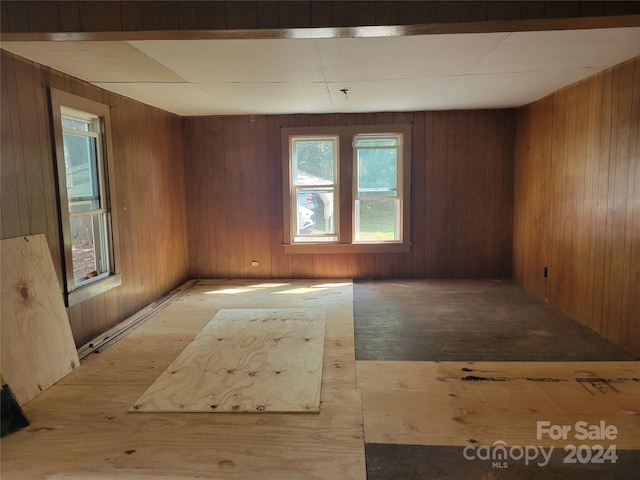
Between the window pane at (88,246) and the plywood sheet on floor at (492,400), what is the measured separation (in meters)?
2.64

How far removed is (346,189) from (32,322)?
405cm

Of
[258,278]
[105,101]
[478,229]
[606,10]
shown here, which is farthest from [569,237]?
[105,101]

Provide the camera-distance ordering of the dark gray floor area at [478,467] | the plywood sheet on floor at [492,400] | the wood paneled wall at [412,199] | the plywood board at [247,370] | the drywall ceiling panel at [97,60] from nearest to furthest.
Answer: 1. the dark gray floor area at [478,467]
2. the plywood sheet on floor at [492,400]
3. the plywood board at [247,370]
4. the drywall ceiling panel at [97,60]
5. the wood paneled wall at [412,199]

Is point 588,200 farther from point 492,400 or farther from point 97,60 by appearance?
point 97,60

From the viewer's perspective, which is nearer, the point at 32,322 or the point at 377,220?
the point at 32,322

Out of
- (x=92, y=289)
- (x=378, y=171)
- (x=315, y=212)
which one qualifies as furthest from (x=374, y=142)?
(x=92, y=289)

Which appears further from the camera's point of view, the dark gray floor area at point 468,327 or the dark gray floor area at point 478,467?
the dark gray floor area at point 468,327

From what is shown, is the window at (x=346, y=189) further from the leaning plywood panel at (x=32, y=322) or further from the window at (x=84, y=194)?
the leaning plywood panel at (x=32, y=322)

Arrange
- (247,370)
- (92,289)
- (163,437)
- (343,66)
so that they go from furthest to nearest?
(92,289), (343,66), (247,370), (163,437)

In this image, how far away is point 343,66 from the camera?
11.4 feet

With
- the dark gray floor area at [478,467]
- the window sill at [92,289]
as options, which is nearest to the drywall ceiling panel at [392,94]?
the window sill at [92,289]

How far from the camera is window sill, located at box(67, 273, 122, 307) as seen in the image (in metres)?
3.44

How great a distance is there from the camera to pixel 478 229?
5.86m

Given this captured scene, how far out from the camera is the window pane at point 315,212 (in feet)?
19.7
